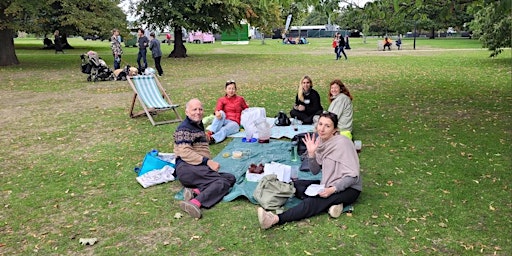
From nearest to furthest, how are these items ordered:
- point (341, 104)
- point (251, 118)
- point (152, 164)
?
point (152, 164), point (341, 104), point (251, 118)

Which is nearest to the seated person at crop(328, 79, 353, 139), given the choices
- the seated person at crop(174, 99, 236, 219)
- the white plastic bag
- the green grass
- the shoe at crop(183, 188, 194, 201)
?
the green grass

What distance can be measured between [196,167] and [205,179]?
0.64 ft

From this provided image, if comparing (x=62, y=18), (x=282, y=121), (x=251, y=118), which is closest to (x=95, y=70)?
(x=62, y=18)

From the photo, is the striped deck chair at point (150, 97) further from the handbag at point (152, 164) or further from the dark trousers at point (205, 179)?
the dark trousers at point (205, 179)

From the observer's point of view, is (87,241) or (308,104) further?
(308,104)

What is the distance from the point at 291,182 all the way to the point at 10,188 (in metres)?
3.65

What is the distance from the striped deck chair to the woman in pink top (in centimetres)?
128

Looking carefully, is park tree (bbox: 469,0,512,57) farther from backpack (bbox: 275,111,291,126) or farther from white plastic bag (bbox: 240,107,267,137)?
white plastic bag (bbox: 240,107,267,137)

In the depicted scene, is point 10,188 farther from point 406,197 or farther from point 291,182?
point 406,197

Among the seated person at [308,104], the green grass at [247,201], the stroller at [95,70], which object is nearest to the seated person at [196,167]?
the green grass at [247,201]

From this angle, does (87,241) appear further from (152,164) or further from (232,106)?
(232,106)

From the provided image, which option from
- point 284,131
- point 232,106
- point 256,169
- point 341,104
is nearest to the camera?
point 256,169

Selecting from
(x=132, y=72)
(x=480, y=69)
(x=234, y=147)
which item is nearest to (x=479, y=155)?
(x=234, y=147)

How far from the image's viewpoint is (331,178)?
4.76m
